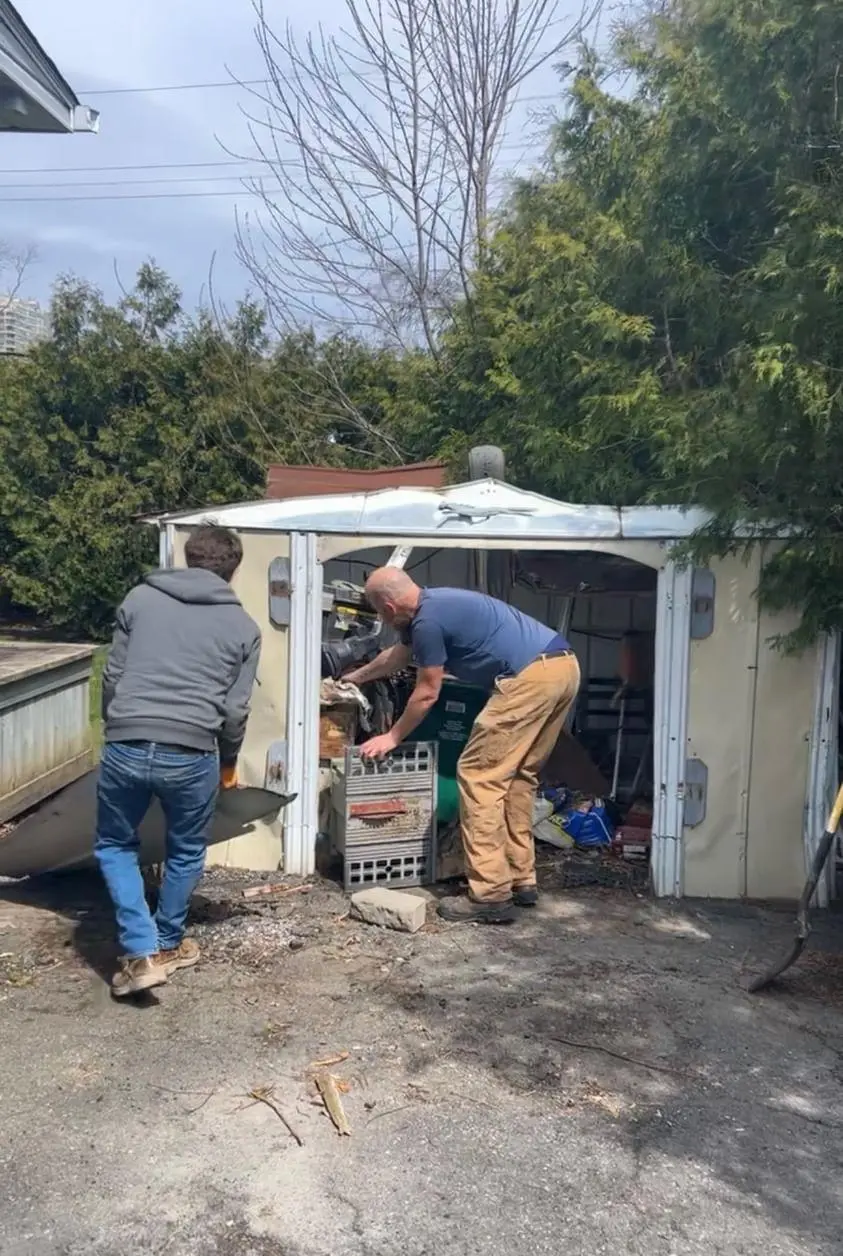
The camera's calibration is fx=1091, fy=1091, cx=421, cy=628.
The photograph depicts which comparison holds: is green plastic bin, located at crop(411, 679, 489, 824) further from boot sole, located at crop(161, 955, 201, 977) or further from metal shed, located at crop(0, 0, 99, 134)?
metal shed, located at crop(0, 0, 99, 134)

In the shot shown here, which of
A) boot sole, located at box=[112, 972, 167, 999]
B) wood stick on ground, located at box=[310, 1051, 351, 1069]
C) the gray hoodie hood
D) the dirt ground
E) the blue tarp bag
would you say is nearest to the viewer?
the dirt ground

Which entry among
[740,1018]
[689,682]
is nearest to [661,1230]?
[740,1018]

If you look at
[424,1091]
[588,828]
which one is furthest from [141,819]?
[588,828]

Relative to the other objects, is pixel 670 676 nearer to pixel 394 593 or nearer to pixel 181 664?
pixel 394 593

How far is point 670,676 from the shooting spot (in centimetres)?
575

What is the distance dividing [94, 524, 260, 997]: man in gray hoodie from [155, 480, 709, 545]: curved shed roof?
1.22 meters

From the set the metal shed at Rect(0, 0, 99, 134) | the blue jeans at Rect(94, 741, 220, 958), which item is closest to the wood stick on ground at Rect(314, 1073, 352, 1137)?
the blue jeans at Rect(94, 741, 220, 958)

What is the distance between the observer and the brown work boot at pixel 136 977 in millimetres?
4246

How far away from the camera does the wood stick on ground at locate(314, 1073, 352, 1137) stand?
344cm

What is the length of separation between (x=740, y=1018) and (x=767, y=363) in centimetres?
271

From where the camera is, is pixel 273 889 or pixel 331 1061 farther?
pixel 273 889

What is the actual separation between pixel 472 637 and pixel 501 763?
642 millimetres

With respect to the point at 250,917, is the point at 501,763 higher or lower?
higher

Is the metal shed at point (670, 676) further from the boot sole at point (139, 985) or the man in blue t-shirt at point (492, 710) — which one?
the boot sole at point (139, 985)
